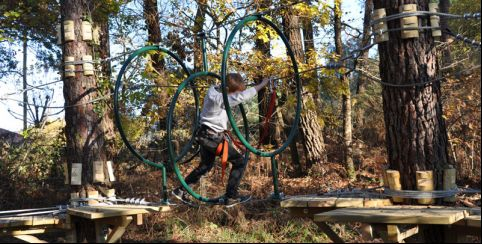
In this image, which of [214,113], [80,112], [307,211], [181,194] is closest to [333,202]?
[307,211]

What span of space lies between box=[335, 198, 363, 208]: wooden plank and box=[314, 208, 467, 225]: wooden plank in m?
0.41

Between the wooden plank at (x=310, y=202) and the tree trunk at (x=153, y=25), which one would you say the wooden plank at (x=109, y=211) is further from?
the tree trunk at (x=153, y=25)

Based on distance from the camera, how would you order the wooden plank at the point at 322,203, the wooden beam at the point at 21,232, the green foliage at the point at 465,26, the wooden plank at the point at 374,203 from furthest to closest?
the green foliage at the point at 465,26 → the wooden beam at the point at 21,232 → the wooden plank at the point at 322,203 → the wooden plank at the point at 374,203

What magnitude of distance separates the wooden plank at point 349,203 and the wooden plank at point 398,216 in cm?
41

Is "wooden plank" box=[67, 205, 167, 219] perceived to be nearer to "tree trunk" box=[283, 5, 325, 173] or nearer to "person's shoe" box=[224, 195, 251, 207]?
"person's shoe" box=[224, 195, 251, 207]

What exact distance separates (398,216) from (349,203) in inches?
38.1

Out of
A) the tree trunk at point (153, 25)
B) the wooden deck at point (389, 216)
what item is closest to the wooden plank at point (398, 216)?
the wooden deck at point (389, 216)

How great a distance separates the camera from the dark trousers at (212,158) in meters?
5.32

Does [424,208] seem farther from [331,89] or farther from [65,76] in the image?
[331,89]

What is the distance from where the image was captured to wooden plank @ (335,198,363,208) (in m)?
4.60

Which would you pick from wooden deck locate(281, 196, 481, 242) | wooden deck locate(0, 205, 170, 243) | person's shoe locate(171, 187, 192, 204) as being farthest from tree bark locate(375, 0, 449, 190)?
wooden deck locate(0, 205, 170, 243)

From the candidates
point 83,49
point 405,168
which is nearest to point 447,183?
point 405,168

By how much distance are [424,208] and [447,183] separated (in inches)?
18.7

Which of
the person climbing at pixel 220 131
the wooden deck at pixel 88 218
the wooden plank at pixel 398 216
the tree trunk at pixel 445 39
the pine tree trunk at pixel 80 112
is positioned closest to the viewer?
the wooden plank at pixel 398 216
